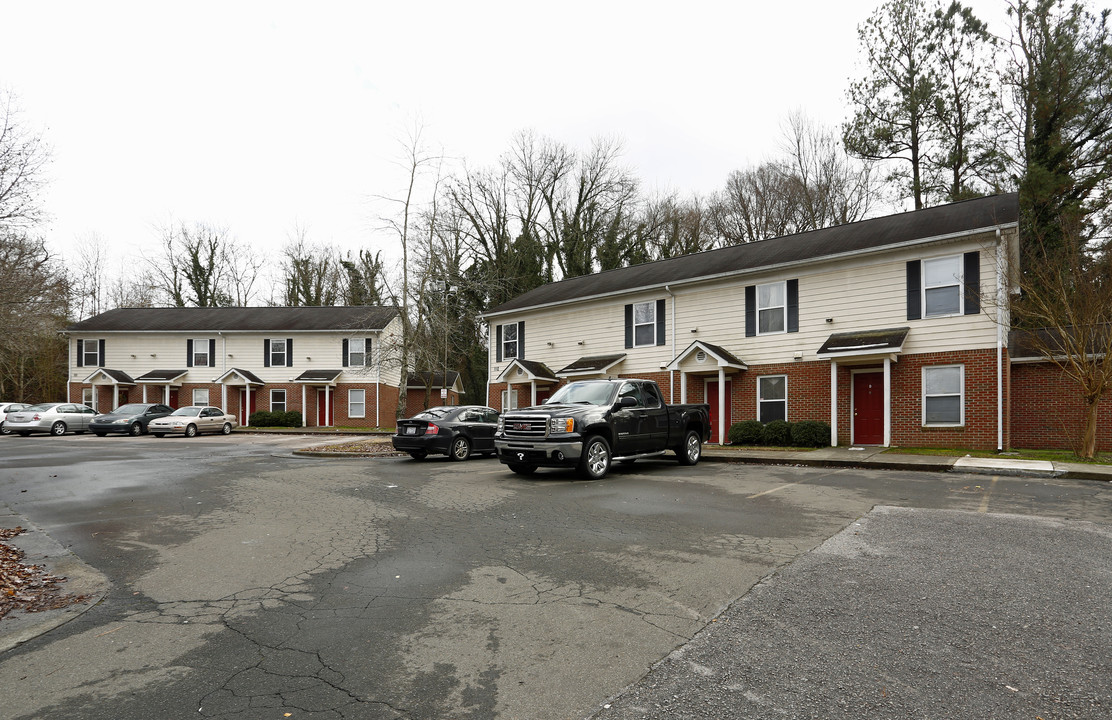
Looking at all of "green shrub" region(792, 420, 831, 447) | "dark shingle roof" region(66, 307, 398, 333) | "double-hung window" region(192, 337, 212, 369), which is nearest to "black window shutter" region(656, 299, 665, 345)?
"green shrub" region(792, 420, 831, 447)

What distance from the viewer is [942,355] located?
1662 centimetres

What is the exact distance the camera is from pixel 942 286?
16828 mm

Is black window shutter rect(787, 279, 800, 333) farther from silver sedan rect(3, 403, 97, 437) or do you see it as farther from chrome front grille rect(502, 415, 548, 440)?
silver sedan rect(3, 403, 97, 437)

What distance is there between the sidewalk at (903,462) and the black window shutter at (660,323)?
577cm

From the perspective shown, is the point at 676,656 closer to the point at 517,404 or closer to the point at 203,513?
the point at 203,513

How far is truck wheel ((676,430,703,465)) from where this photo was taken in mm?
14555

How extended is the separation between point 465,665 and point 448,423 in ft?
44.2

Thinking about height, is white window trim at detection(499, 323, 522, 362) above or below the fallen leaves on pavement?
above

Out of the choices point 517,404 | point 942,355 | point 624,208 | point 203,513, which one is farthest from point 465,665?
point 624,208

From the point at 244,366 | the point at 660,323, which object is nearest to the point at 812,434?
the point at 660,323

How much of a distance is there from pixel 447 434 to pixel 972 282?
14.3 metres

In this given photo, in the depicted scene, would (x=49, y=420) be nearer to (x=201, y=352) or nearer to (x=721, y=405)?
(x=201, y=352)

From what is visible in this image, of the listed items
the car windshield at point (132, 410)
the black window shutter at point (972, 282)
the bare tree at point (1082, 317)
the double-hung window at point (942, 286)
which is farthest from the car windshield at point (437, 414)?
the car windshield at point (132, 410)

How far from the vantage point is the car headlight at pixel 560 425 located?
11.9 meters
